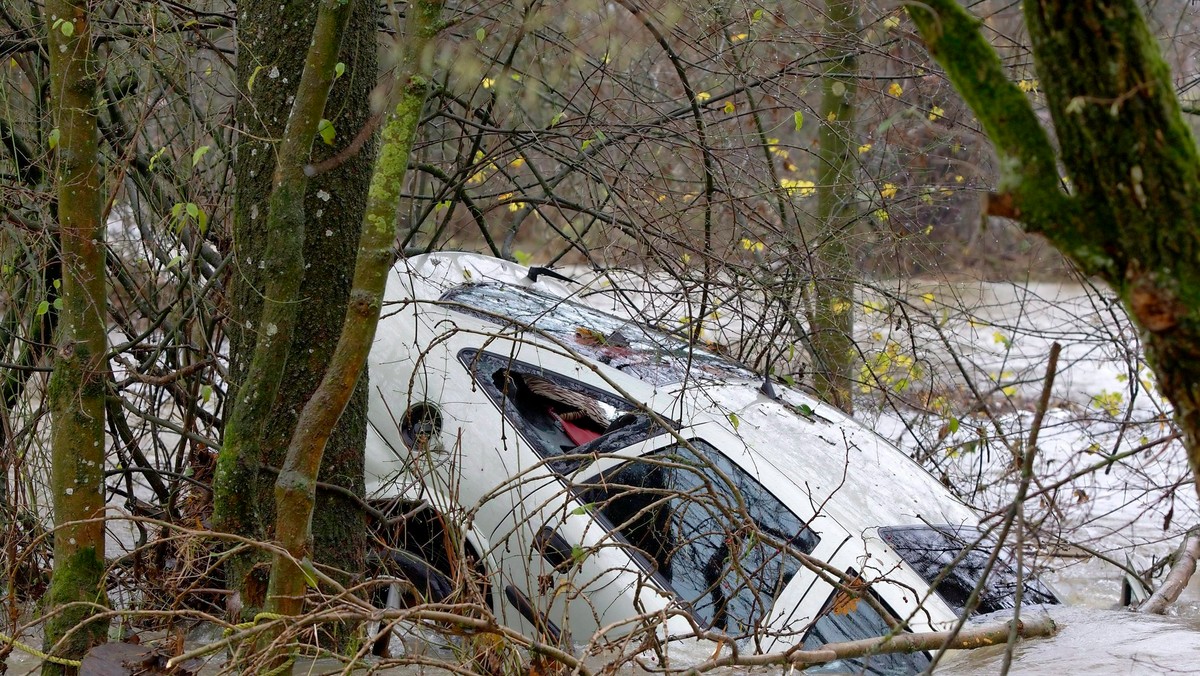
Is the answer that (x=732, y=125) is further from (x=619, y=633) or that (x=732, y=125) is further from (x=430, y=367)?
(x=619, y=633)

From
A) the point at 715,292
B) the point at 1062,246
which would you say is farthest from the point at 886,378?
the point at 1062,246

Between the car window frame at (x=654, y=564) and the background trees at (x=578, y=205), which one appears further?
the car window frame at (x=654, y=564)

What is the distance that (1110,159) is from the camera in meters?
1.80

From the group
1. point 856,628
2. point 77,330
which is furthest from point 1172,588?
point 77,330

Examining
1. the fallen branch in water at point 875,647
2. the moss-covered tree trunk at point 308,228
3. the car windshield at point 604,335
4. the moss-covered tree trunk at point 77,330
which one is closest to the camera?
the fallen branch in water at point 875,647

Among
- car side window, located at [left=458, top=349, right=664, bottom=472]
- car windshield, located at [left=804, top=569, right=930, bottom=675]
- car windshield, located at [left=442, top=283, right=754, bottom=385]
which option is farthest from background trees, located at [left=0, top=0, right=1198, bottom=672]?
car windshield, located at [left=804, top=569, right=930, bottom=675]

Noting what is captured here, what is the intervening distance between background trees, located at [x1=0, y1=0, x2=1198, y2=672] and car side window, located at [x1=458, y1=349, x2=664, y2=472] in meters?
0.53

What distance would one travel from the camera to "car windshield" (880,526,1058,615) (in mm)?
3998

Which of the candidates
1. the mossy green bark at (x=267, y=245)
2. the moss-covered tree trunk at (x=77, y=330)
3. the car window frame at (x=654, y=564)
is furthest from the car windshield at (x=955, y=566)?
the moss-covered tree trunk at (x=77, y=330)

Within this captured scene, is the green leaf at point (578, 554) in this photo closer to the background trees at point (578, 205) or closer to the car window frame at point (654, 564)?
the car window frame at point (654, 564)

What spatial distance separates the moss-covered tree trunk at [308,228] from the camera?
13.1 feet

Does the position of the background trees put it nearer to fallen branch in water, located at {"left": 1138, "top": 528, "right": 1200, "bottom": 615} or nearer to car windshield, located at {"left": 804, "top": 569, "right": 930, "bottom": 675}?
fallen branch in water, located at {"left": 1138, "top": 528, "right": 1200, "bottom": 615}

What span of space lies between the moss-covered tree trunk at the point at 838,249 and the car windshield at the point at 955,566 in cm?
207

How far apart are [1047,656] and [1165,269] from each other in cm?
278
